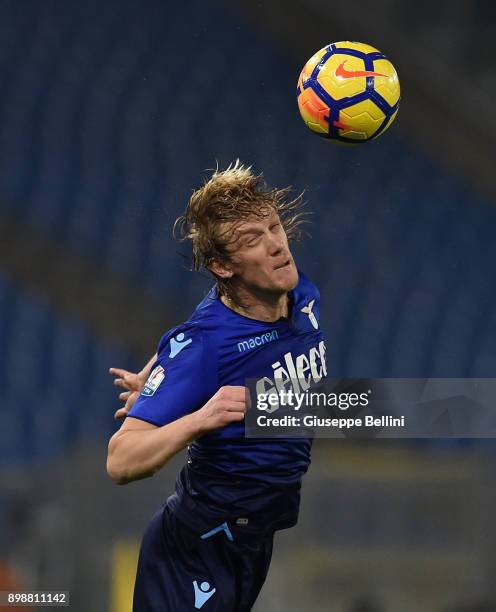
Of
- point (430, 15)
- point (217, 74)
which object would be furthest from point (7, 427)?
point (430, 15)

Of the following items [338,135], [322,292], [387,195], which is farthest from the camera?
[387,195]

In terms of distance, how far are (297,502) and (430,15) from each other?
4495 mm

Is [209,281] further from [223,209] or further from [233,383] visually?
[233,383]

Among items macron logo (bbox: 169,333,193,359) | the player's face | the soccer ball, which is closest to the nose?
the player's face

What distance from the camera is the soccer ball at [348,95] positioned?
377cm

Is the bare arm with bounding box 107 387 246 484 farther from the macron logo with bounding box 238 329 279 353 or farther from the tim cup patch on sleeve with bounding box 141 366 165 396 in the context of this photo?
the macron logo with bounding box 238 329 279 353

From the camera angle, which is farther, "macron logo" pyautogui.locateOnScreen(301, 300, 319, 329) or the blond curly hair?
"macron logo" pyautogui.locateOnScreen(301, 300, 319, 329)

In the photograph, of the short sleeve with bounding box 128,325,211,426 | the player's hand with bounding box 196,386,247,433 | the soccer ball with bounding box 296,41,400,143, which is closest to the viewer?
the player's hand with bounding box 196,386,247,433

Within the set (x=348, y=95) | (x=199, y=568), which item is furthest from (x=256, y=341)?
(x=348, y=95)

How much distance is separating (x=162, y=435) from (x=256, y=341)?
1.51 ft

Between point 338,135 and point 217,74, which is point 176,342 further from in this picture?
point 217,74

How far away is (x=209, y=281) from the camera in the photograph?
611 centimetres

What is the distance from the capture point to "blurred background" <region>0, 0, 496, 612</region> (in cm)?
517

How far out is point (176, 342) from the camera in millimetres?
3096
